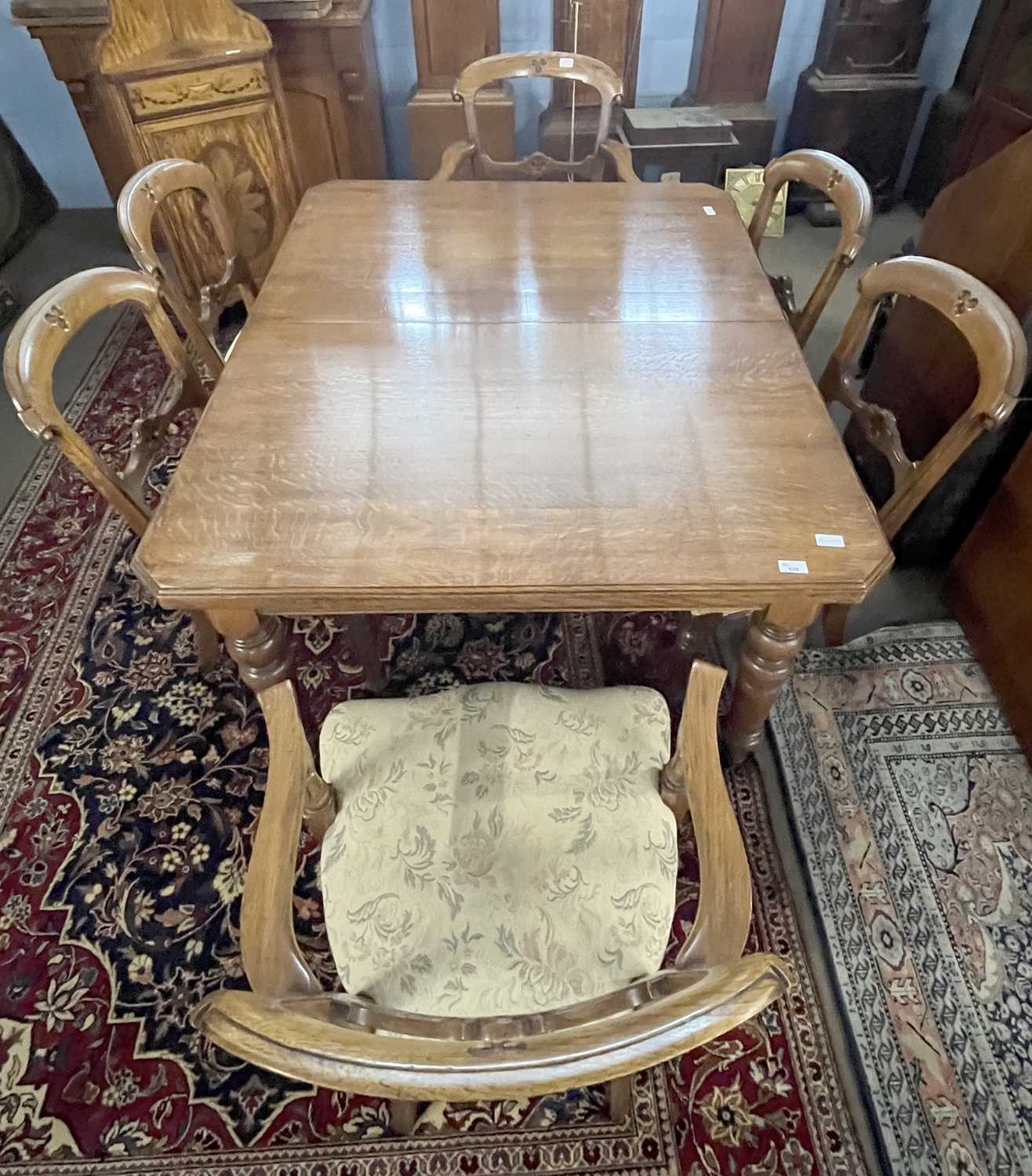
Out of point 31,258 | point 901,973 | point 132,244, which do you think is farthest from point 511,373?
point 31,258

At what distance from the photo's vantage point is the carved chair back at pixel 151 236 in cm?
133

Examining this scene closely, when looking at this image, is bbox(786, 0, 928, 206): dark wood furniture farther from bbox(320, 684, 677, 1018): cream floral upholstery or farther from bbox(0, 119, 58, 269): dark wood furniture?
bbox(0, 119, 58, 269): dark wood furniture

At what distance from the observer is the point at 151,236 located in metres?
1.48

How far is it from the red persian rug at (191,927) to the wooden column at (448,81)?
1872 millimetres

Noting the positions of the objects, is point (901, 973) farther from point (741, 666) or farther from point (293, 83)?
point (293, 83)

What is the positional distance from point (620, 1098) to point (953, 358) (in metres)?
1.53

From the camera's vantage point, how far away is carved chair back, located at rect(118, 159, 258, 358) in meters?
1.33

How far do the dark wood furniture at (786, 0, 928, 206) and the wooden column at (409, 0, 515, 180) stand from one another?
118 cm

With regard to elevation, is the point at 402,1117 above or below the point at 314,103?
below

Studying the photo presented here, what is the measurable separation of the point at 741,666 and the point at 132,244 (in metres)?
1.26

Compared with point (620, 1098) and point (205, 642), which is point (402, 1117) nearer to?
point (620, 1098)

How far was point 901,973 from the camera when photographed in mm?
1257

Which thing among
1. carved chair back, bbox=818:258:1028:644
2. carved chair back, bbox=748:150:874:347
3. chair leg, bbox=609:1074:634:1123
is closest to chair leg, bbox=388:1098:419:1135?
chair leg, bbox=609:1074:634:1123

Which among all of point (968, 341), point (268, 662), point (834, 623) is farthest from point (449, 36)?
point (268, 662)
